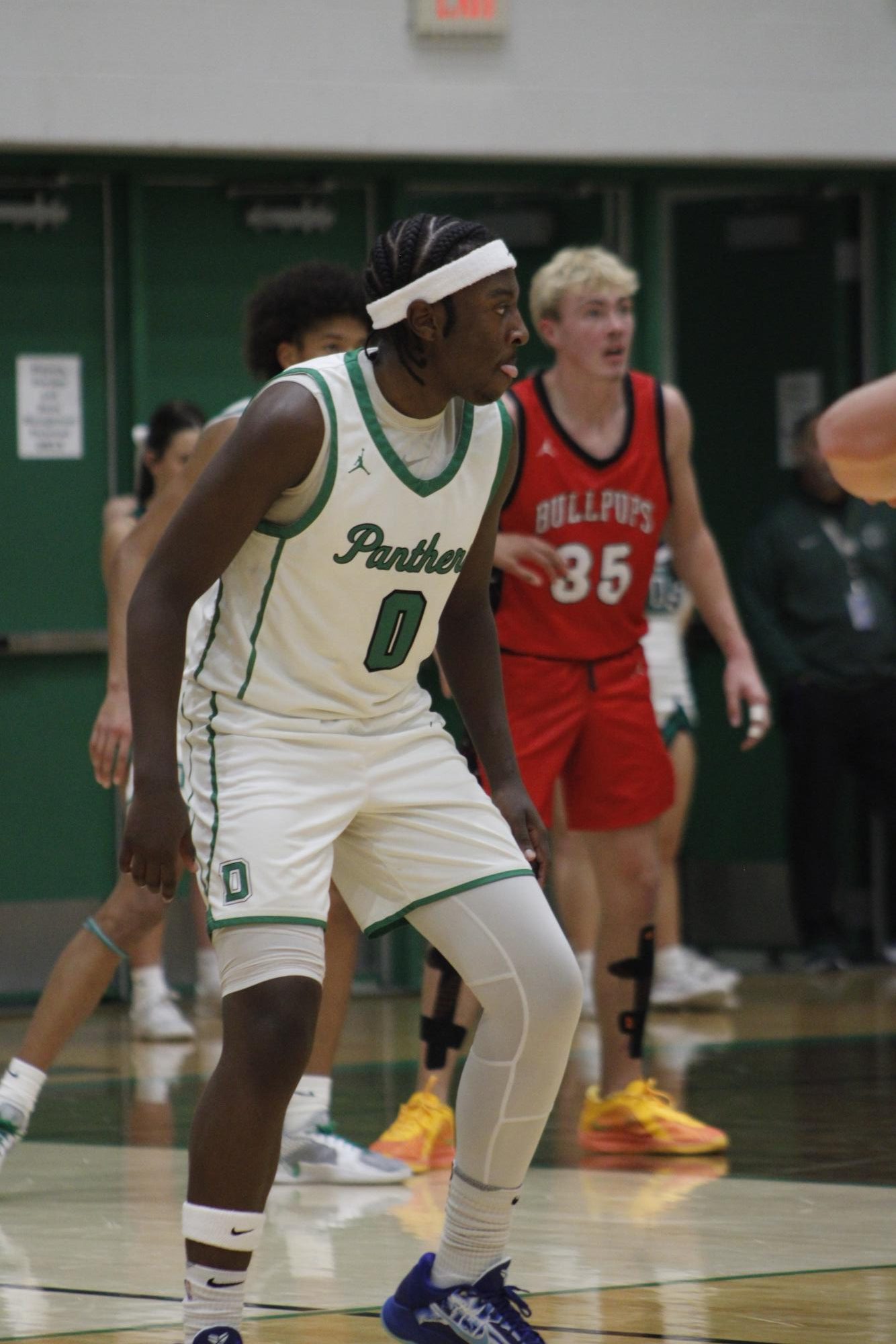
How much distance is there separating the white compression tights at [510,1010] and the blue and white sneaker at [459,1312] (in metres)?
0.16

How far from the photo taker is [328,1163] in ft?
17.4

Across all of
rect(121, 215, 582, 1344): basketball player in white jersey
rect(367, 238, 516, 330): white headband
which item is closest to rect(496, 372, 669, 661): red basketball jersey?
rect(121, 215, 582, 1344): basketball player in white jersey

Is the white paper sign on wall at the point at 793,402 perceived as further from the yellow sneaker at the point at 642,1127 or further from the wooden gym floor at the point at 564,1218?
the yellow sneaker at the point at 642,1127

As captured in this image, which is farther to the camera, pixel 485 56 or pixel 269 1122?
pixel 485 56

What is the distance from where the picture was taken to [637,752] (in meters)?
5.79

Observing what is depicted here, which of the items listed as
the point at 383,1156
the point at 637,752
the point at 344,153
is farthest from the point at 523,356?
the point at 383,1156

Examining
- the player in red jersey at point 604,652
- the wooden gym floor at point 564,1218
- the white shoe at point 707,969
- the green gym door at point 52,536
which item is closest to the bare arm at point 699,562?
the player in red jersey at point 604,652

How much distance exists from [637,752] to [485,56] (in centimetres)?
426

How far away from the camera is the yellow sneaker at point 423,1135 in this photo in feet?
18.2

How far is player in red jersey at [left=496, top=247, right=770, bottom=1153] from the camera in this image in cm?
571

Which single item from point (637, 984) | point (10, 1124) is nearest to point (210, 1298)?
point (10, 1124)

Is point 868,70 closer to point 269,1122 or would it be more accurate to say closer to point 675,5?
point 675,5

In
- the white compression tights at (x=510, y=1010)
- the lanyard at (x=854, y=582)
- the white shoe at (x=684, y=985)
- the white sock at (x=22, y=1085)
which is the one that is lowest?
the white shoe at (x=684, y=985)

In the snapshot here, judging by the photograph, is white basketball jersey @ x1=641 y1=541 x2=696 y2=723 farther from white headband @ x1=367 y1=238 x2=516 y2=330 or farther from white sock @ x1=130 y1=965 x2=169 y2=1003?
white headband @ x1=367 y1=238 x2=516 y2=330
